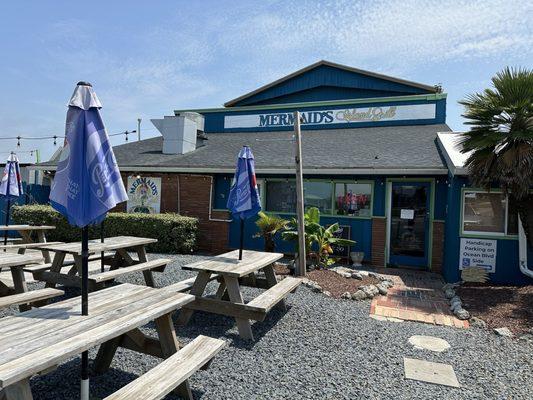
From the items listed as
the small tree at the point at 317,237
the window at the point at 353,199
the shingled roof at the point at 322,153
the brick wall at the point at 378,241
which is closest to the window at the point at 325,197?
the window at the point at 353,199

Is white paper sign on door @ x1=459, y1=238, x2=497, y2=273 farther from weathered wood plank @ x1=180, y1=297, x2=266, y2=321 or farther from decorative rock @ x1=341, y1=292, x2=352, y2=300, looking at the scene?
weathered wood plank @ x1=180, y1=297, x2=266, y2=321

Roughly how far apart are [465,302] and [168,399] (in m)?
5.58

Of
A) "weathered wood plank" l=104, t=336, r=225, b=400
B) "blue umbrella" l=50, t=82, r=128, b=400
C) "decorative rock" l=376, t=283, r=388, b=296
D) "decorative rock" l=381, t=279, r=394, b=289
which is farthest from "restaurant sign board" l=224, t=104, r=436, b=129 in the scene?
"blue umbrella" l=50, t=82, r=128, b=400

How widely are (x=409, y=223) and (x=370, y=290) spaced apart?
3.87 m

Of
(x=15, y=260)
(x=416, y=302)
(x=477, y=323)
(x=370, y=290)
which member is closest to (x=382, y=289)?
(x=370, y=290)

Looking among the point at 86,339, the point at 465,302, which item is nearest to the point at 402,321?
the point at 465,302

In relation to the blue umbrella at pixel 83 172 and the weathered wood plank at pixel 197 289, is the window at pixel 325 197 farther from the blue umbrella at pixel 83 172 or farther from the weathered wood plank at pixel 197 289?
the blue umbrella at pixel 83 172

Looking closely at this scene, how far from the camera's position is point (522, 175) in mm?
7289

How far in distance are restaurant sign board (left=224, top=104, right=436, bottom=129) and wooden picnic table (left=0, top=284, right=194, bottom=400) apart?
11.1 m

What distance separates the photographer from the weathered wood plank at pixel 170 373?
2.67 meters

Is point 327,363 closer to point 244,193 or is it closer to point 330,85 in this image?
Answer: point 244,193

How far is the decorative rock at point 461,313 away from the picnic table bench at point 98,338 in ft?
14.1

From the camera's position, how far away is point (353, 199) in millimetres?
10914

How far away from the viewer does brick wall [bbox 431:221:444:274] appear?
32.5 feet
